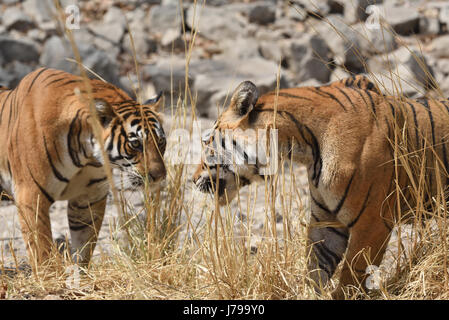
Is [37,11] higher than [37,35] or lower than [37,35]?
higher

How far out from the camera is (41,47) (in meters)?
9.13

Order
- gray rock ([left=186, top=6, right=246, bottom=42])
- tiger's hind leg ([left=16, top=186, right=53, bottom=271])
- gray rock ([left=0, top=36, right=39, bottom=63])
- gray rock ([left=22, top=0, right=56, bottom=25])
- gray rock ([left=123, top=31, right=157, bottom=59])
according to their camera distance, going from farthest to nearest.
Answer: gray rock ([left=22, top=0, right=56, bottom=25])
gray rock ([left=186, top=6, right=246, bottom=42])
gray rock ([left=123, top=31, right=157, bottom=59])
gray rock ([left=0, top=36, right=39, bottom=63])
tiger's hind leg ([left=16, top=186, right=53, bottom=271])

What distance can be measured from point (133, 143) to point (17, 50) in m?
6.39

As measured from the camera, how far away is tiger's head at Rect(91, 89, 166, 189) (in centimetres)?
311

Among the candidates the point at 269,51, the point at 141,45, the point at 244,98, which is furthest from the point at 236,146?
the point at 141,45

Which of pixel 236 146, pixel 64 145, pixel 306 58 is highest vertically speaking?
pixel 236 146

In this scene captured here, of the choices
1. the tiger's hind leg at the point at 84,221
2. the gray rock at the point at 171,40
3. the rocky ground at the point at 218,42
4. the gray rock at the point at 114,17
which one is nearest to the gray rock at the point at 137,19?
the rocky ground at the point at 218,42

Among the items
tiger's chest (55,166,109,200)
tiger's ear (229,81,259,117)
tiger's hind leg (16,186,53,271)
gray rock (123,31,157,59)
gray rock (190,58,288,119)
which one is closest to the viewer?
tiger's ear (229,81,259,117)

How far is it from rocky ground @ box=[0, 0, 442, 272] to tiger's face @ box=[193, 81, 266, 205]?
470 cm

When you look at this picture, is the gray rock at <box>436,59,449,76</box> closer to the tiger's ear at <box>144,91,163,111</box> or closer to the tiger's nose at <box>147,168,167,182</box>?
the tiger's ear at <box>144,91,163,111</box>

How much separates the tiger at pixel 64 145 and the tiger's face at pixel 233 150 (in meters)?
0.34

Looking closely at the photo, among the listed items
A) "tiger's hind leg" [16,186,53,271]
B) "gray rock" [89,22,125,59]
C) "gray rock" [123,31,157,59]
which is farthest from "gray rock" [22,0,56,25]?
"tiger's hind leg" [16,186,53,271]

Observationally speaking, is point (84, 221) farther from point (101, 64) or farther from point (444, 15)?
point (444, 15)

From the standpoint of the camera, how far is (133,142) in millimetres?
3127
